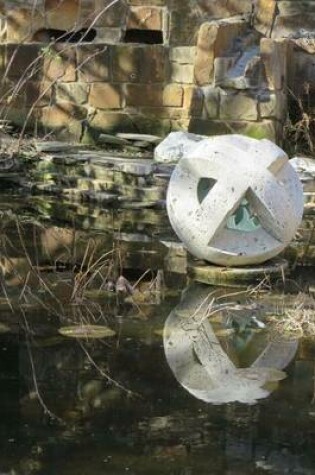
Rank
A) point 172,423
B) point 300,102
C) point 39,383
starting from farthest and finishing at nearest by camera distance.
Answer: point 300,102 < point 39,383 < point 172,423

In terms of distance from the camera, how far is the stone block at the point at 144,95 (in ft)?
44.4

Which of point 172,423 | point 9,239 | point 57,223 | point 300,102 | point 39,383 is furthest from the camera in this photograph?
point 300,102

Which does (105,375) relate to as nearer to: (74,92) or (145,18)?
(74,92)

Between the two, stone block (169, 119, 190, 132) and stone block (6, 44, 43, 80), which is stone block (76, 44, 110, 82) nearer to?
stone block (6, 44, 43, 80)

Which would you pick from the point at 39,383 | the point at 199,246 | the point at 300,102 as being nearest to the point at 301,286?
the point at 199,246

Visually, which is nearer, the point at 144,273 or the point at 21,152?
the point at 144,273

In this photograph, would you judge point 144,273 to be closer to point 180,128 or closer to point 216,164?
point 216,164

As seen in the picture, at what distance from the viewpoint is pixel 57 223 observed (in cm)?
1023

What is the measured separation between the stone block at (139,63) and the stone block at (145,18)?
42 centimetres

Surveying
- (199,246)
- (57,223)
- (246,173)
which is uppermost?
(246,173)

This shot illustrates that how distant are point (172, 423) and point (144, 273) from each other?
118 inches

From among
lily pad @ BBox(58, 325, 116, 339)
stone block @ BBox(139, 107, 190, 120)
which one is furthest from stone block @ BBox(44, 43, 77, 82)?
lily pad @ BBox(58, 325, 116, 339)

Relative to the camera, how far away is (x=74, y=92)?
13789 millimetres

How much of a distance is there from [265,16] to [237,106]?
71.2 inches
